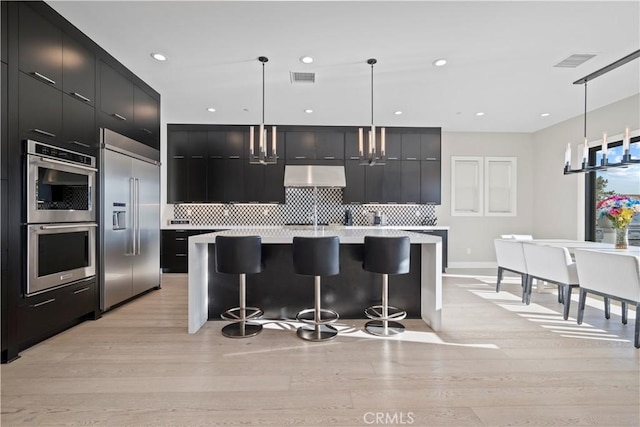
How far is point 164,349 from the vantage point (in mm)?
2523

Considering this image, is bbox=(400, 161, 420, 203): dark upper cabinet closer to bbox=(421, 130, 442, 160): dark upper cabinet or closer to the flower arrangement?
bbox=(421, 130, 442, 160): dark upper cabinet

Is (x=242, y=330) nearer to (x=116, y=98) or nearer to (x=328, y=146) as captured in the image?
(x=116, y=98)

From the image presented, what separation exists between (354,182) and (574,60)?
11.6ft

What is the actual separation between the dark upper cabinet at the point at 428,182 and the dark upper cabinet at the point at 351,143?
4.43ft

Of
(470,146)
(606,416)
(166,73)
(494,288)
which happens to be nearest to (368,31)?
(166,73)

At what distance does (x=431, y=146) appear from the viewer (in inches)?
240

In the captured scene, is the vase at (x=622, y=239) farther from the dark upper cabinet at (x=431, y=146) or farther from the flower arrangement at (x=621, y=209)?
the dark upper cabinet at (x=431, y=146)

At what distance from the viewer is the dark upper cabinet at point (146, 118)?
3.88 m

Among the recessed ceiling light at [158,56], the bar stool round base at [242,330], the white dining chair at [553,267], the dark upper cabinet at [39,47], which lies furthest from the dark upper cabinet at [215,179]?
the white dining chair at [553,267]

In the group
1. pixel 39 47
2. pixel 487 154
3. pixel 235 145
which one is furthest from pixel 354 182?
pixel 39 47

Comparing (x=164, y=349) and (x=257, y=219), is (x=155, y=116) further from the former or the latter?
(x=164, y=349)

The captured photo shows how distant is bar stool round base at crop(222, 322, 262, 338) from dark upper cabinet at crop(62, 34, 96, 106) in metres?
2.61

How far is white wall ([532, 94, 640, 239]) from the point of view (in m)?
4.54

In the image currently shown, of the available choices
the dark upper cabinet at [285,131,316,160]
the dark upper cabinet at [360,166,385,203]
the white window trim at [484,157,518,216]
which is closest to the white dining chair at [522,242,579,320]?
the dark upper cabinet at [360,166,385,203]
